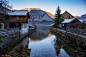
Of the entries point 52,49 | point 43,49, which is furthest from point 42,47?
point 52,49

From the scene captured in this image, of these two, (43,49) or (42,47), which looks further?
(42,47)

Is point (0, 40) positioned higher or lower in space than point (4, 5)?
lower

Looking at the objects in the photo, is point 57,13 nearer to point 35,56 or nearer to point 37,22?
point 35,56

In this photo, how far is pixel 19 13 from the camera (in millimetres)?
29094

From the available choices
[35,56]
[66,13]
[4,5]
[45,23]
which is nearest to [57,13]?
[66,13]

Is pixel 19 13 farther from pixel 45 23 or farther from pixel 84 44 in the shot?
pixel 45 23

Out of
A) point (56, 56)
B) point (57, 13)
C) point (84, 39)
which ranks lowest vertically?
point (56, 56)

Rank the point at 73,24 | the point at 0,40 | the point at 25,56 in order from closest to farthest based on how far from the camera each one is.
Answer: the point at 25,56
the point at 0,40
the point at 73,24

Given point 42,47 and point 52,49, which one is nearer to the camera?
point 52,49

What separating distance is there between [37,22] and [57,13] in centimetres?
8131

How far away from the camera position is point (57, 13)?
121ft

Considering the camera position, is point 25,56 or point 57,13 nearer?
point 25,56

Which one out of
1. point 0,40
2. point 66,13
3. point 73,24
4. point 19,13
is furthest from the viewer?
point 66,13

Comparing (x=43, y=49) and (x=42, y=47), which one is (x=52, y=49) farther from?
(x=42, y=47)
